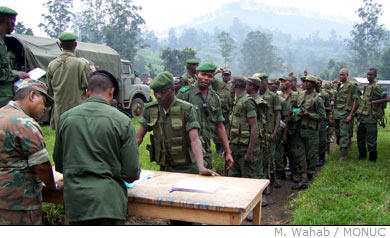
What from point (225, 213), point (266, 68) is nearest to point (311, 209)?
point (225, 213)

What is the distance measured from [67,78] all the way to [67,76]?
25 mm

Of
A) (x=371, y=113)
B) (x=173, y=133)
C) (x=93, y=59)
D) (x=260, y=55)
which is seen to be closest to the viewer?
(x=173, y=133)

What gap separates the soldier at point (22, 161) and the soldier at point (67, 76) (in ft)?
6.02

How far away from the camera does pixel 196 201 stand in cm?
255

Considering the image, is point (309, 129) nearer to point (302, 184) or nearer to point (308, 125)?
point (308, 125)

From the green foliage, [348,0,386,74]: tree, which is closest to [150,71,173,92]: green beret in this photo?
the green foliage

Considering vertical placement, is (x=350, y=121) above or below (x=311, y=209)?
above

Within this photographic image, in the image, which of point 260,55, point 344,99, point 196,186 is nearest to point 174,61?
point 260,55

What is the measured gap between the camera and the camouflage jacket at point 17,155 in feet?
8.19

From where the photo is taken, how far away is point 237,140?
5199 millimetres

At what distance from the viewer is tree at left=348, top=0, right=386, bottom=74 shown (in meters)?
56.4

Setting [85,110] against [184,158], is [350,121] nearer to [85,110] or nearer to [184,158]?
[184,158]

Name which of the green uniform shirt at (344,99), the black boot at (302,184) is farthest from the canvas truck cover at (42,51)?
the green uniform shirt at (344,99)
